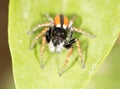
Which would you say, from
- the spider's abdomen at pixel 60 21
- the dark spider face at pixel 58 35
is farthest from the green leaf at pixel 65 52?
the dark spider face at pixel 58 35

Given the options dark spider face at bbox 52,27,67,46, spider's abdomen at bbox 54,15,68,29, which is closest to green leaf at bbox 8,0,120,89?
spider's abdomen at bbox 54,15,68,29

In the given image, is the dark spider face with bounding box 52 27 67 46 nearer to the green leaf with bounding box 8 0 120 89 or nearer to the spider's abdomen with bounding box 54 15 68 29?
the spider's abdomen with bounding box 54 15 68 29

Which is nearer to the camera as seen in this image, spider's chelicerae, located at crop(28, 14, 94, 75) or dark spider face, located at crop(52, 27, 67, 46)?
spider's chelicerae, located at crop(28, 14, 94, 75)

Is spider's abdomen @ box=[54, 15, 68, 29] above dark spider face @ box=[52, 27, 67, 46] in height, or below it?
above

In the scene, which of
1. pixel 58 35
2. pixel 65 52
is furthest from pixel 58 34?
pixel 65 52

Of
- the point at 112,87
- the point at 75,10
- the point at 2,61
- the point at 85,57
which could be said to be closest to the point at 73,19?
the point at 75,10

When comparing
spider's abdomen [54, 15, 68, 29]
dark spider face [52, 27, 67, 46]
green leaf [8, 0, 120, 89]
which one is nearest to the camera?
green leaf [8, 0, 120, 89]

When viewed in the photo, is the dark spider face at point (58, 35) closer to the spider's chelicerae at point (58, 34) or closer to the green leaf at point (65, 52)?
the spider's chelicerae at point (58, 34)
